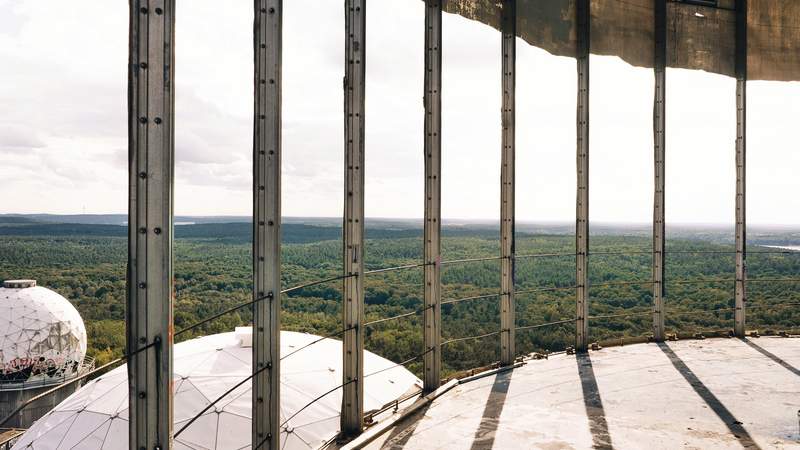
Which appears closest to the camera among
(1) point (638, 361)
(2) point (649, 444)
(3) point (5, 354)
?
(2) point (649, 444)

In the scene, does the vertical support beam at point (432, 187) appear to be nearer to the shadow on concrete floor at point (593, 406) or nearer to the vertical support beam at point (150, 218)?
the shadow on concrete floor at point (593, 406)

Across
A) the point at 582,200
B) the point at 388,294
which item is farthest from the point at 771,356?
the point at 388,294

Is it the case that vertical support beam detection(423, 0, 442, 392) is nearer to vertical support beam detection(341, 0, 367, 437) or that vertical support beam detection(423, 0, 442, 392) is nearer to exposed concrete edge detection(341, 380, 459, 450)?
exposed concrete edge detection(341, 380, 459, 450)

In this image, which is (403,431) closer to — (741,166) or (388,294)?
(741,166)

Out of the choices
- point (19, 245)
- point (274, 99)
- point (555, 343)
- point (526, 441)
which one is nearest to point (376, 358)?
point (526, 441)

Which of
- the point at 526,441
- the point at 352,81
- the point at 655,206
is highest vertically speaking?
the point at 352,81

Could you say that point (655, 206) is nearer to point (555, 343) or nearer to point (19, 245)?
point (555, 343)
